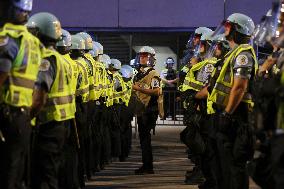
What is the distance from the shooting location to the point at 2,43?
595 centimetres

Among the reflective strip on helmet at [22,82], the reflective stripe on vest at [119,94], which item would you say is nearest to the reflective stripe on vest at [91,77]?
the reflective stripe on vest at [119,94]

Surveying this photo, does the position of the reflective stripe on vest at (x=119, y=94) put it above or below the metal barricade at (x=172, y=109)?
above

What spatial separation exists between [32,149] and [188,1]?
731 inches

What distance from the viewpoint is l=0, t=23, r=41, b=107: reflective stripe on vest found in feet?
20.0

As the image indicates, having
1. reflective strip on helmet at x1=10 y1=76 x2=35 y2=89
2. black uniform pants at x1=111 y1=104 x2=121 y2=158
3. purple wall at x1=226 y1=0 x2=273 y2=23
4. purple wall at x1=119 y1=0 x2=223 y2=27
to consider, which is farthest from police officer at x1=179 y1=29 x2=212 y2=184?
purple wall at x1=119 y1=0 x2=223 y2=27

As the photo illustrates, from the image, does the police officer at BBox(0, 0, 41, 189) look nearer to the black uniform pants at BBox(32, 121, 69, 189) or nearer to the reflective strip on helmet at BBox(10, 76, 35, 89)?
the reflective strip on helmet at BBox(10, 76, 35, 89)

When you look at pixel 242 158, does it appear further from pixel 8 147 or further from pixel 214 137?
pixel 8 147

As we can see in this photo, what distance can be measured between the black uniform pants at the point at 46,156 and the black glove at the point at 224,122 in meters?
1.69

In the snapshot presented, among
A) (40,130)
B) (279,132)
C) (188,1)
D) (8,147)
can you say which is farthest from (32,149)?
(188,1)

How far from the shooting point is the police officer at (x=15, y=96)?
607cm

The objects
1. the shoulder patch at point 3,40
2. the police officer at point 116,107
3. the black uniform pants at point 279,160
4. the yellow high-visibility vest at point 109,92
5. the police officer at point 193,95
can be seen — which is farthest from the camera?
the police officer at point 116,107

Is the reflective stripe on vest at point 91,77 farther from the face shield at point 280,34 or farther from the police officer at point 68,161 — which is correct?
the face shield at point 280,34

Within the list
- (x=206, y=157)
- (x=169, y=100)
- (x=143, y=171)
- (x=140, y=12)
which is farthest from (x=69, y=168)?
(x=140, y=12)

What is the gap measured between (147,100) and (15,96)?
6806mm
